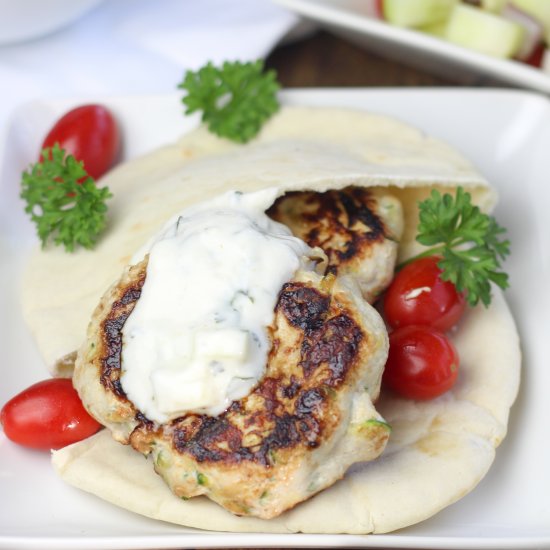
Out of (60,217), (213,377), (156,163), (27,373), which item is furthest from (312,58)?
(213,377)

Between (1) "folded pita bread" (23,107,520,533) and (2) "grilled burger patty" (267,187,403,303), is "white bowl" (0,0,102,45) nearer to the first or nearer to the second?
(1) "folded pita bread" (23,107,520,533)

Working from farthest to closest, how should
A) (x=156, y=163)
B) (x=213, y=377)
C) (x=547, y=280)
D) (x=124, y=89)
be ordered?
1. (x=124, y=89)
2. (x=156, y=163)
3. (x=547, y=280)
4. (x=213, y=377)

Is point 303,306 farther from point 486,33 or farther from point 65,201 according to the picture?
point 486,33

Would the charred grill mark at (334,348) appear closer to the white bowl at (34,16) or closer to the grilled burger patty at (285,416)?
the grilled burger patty at (285,416)

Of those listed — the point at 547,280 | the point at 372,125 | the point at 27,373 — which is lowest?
the point at 27,373

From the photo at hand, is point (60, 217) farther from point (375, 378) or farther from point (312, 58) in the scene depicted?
point (312, 58)

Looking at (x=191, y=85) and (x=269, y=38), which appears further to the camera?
(x=269, y=38)

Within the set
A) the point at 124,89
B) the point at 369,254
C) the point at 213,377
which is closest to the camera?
the point at 213,377

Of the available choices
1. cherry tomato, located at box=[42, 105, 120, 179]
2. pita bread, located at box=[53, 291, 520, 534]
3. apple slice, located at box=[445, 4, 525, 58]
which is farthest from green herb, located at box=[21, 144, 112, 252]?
apple slice, located at box=[445, 4, 525, 58]

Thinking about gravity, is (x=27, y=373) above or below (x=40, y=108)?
below
